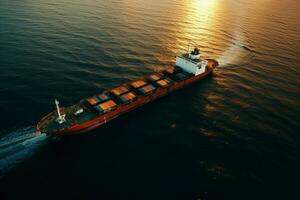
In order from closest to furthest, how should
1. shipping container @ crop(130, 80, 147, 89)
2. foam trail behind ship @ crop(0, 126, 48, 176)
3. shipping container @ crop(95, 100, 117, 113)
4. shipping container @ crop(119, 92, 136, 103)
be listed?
1. foam trail behind ship @ crop(0, 126, 48, 176)
2. shipping container @ crop(95, 100, 117, 113)
3. shipping container @ crop(119, 92, 136, 103)
4. shipping container @ crop(130, 80, 147, 89)

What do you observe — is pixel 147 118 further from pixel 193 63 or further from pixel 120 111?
pixel 193 63

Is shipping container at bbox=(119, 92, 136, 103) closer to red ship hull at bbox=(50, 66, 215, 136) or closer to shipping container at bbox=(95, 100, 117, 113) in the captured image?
red ship hull at bbox=(50, 66, 215, 136)

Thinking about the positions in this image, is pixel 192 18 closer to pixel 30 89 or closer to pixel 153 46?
pixel 153 46

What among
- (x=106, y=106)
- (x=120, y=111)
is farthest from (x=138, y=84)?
(x=106, y=106)

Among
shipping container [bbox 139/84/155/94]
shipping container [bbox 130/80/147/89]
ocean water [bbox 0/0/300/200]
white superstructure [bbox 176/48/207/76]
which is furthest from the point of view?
white superstructure [bbox 176/48/207/76]

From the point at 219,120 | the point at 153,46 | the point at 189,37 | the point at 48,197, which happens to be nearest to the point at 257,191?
the point at 219,120

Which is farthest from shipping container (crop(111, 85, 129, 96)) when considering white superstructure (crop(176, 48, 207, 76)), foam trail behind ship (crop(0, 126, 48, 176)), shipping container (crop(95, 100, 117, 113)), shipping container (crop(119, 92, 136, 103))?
white superstructure (crop(176, 48, 207, 76))

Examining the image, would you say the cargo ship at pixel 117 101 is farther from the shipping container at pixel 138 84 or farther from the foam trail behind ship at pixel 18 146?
the foam trail behind ship at pixel 18 146

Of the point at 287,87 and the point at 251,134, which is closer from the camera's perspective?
the point at 251,134
